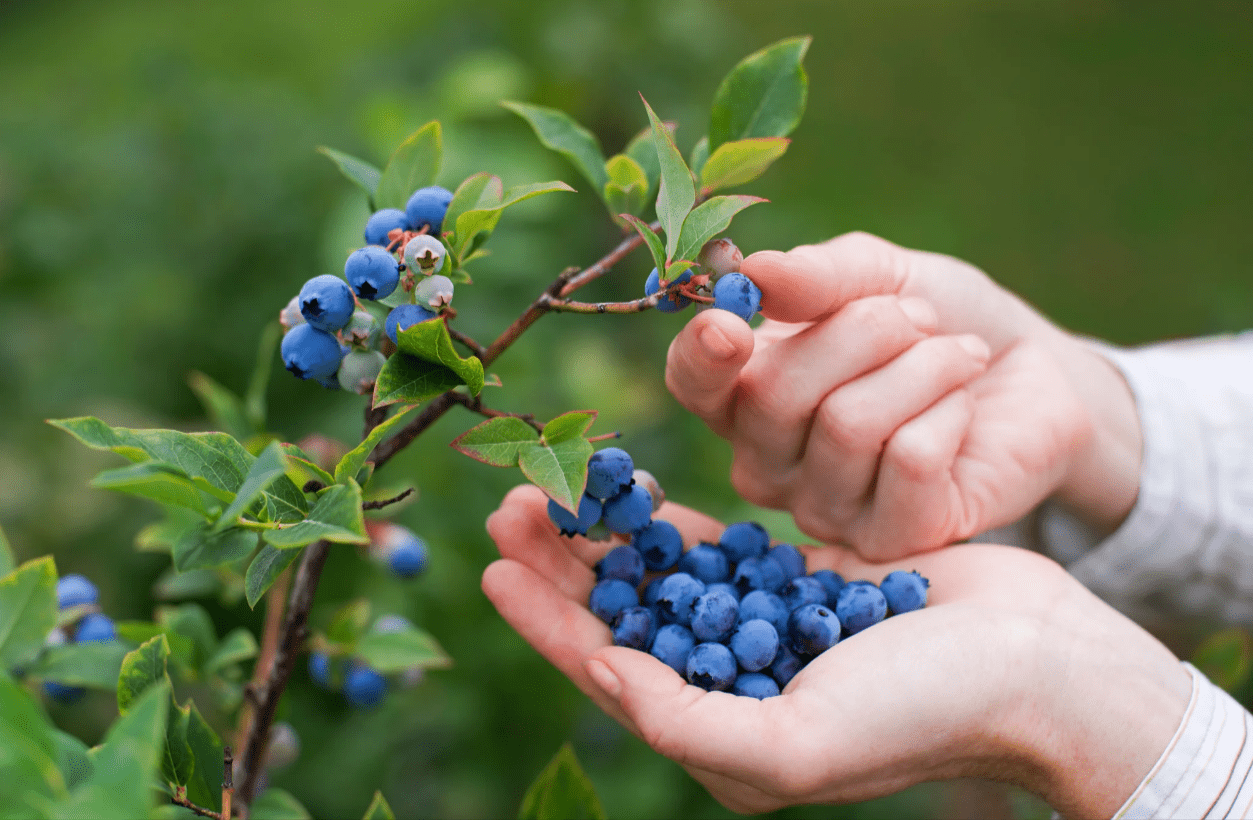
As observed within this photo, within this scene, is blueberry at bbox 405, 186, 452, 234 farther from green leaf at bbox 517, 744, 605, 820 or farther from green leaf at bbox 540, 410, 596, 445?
green leaf at bbox 517, 744, 605, 820

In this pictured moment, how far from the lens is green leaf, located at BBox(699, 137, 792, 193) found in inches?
36.0

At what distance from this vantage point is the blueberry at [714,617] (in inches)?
39.2

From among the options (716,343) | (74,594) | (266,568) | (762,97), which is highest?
(762,97)

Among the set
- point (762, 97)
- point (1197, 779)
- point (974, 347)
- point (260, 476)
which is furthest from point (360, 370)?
point (1197, 779)

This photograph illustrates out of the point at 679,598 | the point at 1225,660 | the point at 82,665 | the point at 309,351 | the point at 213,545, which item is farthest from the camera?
the point at 1225,660

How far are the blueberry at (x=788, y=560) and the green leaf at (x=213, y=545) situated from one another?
66 centimetres

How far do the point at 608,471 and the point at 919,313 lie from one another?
536mm

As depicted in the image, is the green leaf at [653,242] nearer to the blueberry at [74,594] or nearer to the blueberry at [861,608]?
the blueberry at [861,608]

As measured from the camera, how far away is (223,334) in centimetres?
239

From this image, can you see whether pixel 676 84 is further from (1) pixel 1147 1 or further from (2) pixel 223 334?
(1) pixel 1147 1

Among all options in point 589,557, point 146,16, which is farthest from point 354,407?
point 146,16

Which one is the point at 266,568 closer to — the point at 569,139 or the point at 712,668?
the point at 712,668

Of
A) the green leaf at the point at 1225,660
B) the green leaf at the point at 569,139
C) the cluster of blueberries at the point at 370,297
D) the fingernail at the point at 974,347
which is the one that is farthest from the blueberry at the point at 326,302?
the green leaf at the point at 1225,660

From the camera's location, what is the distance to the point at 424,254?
2.64 ft
